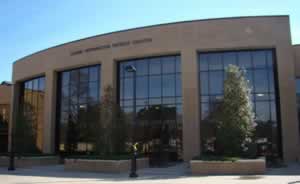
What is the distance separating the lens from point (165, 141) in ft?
95.0

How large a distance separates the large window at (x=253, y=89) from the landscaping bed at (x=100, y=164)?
8.63 metres

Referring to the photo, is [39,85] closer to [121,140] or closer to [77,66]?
[77,66]

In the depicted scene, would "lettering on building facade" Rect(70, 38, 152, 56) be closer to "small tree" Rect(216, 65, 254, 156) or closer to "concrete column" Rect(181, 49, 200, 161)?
"concrete column" Rect(181, 49, 200, 161)

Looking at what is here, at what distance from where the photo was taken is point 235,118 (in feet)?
71.5

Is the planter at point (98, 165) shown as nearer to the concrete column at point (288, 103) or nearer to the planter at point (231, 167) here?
the planter at point (231, 167)

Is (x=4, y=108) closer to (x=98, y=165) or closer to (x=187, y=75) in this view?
(x=187, y=75)

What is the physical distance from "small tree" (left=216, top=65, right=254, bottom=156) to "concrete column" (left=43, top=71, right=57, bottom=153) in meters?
18.2

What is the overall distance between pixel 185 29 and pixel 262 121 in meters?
9.64

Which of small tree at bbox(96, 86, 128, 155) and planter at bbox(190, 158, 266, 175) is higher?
small tree at bbox(96, 86, 128, 155)

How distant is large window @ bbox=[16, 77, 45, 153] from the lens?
98.7 feet

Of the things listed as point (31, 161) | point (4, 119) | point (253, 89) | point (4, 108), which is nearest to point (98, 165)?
point (31, 161)

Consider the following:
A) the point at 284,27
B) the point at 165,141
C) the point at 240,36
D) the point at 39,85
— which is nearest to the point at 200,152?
the point at 165,141

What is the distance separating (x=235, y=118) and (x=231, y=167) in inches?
141

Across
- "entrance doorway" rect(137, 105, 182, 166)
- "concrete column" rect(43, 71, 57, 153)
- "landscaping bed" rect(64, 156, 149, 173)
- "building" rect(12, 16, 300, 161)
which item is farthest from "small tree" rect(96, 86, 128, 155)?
"concrete column" rect(43, 71, 57, 153)
